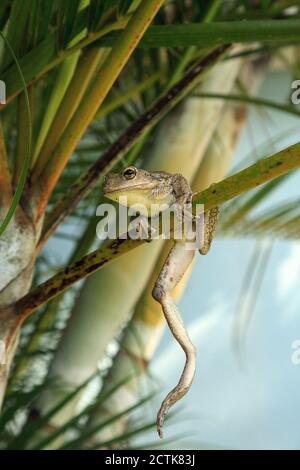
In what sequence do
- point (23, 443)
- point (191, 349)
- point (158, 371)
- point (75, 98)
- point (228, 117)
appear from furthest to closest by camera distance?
point (158, 371) < point (228, 117) < point (23, 443) < point (75, 98) < point (191, 349)

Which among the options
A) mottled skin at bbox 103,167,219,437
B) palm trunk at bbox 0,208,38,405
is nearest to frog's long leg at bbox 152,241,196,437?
mottled skin at bbox 103,167,219,437

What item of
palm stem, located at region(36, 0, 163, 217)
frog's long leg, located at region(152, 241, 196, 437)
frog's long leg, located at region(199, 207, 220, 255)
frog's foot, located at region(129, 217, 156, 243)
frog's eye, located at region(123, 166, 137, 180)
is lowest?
frog's long leg, located at region(152, 241, 196, 437)

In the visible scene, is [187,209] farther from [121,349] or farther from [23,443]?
[121,349]

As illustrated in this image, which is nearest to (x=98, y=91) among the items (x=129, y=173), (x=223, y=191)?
(x=129, y=173)

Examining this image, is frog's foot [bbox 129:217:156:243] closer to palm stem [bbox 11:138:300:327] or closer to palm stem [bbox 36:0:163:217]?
palm stem [bbox 11:138:300:327]

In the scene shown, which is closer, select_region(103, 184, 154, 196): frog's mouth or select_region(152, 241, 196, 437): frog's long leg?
select_region(152, 241, 196, 437): frog's long leg

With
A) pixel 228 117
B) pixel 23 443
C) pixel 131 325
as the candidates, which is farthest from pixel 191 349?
pixel 228 117

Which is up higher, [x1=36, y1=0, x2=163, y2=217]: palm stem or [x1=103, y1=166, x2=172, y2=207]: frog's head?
[x1=36, y1=0, x2=163, y2=217]: palm stem

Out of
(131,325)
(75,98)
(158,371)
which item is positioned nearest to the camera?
(75,98)
